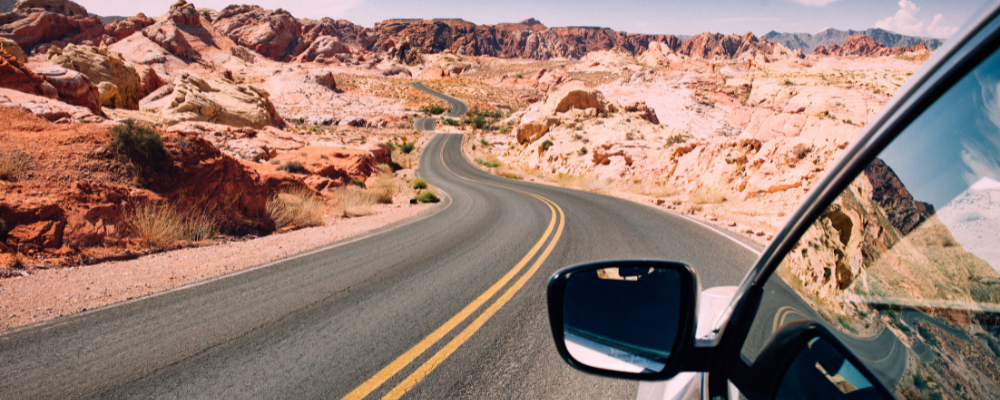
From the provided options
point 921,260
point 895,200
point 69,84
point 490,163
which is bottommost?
point 490,163

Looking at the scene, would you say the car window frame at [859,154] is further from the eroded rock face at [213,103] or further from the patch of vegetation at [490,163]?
the patch of vegetation at [490,163]

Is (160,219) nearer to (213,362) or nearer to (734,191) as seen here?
(213,362)

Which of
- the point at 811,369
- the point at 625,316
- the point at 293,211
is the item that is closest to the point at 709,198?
the point at 625,316

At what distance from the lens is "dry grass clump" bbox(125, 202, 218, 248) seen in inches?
257

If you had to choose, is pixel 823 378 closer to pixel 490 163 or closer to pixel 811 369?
pixel 811 369

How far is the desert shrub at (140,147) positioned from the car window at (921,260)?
9849 millimetres

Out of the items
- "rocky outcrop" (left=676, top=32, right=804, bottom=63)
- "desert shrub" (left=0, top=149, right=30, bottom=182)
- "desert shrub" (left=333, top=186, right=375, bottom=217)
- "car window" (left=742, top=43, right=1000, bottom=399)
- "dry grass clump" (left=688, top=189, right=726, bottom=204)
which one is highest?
"rocky outcrop" (left=676, top=32, right=804, bottom=63)

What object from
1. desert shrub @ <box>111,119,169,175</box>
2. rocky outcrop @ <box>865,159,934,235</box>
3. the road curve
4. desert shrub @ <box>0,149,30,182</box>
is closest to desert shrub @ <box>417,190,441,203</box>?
desert shrub @ <box>111,119,169,175</box>

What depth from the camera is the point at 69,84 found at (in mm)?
16844

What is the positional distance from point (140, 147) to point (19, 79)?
1285cm

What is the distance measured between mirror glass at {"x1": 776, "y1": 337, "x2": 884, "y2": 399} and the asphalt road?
1709mm

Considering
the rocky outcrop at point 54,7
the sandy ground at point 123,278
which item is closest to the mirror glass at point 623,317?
the sandy ground at point 123,278

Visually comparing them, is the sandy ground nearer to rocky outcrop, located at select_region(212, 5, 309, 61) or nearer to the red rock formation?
the red rock formation

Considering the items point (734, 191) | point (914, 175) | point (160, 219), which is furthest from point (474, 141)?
point (914, 175)
